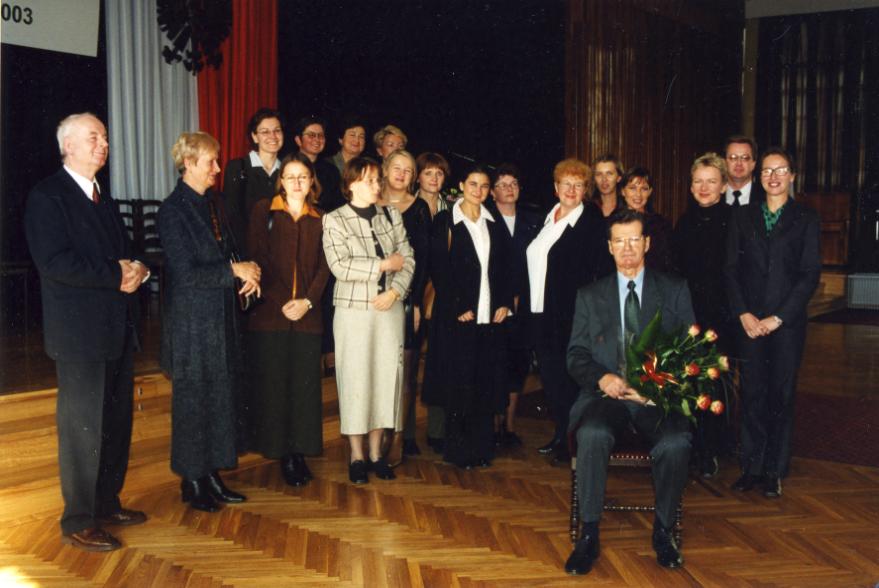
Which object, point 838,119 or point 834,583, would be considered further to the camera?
point 838,119

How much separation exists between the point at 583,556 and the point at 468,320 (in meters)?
1.62

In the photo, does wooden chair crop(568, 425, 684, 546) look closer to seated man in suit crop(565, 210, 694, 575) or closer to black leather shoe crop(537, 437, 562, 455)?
seated man in suit crop(565, 210, 694, 575)

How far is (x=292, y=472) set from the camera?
15.2 ft

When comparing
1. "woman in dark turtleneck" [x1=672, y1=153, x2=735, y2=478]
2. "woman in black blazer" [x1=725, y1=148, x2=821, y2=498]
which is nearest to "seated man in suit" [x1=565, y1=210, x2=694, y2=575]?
"woman in black blazer" [x1=725, y1=148, x2=821, y2=498]

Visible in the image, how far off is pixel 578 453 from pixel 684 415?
44 centimetres

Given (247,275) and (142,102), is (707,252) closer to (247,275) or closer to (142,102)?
(247,275)

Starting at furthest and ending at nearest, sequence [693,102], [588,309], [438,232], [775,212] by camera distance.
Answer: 1. [693,102]
2. [438,232]
3. [775,212]
4. [588,309]

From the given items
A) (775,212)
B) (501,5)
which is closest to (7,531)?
(775,212)

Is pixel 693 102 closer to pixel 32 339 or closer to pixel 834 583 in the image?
pixel 32 339

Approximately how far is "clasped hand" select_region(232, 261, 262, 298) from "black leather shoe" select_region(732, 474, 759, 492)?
2.45 metres

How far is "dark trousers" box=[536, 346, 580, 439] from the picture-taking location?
195 inches

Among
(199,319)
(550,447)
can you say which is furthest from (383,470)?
(199,319)

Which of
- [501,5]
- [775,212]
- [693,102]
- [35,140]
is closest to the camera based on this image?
[775,212]

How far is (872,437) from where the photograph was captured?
5.58 metres
